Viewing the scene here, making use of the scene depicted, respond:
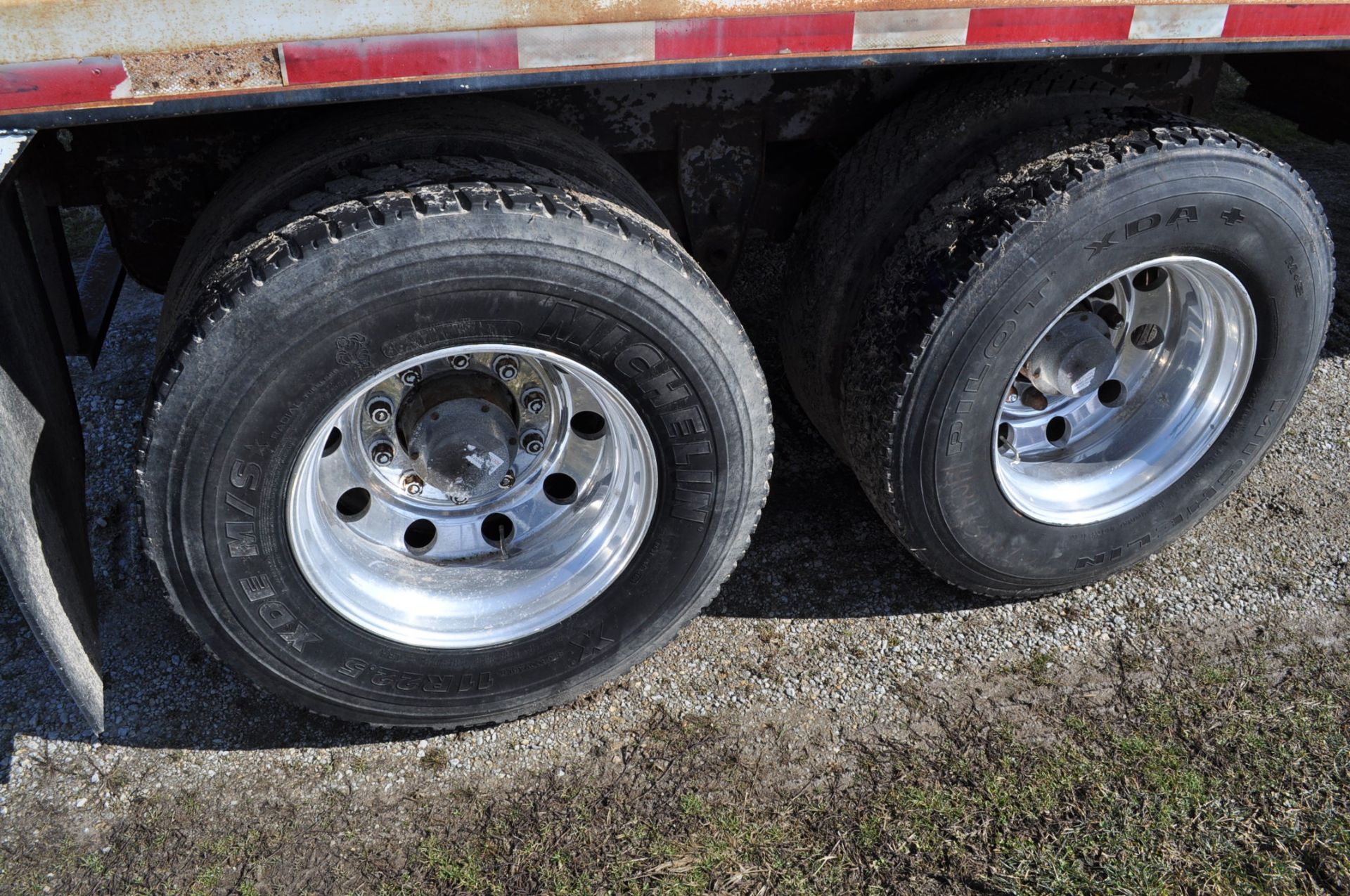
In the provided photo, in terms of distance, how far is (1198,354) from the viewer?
10.3 feet

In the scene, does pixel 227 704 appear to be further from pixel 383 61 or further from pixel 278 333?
pixel 383 61

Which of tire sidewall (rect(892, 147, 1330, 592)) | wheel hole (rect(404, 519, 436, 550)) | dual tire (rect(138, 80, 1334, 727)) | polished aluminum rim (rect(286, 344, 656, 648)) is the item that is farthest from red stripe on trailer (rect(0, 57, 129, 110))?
tire sidewall (rect(892, 147, 1330, 592))

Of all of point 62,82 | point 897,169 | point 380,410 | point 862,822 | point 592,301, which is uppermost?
point 62,82

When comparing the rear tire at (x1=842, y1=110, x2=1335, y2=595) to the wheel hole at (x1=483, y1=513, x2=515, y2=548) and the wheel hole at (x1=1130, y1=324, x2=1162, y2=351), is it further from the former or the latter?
the wheel hole at (x1=483, y1=513, x2=515, y2=548)

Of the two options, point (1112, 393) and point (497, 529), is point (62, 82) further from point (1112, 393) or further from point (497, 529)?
point (1112, 393)

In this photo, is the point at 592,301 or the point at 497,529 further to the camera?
the point at 497,529

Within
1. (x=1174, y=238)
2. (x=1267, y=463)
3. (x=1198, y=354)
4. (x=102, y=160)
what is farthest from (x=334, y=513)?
(x=1267, y=463)

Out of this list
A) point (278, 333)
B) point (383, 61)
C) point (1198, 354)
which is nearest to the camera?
point (383, 61)

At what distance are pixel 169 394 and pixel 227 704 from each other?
3.50ft

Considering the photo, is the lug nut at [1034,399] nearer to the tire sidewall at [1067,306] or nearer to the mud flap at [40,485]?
the tire sidewall at [1067,306]

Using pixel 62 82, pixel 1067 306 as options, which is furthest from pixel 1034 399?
pixel 62 82

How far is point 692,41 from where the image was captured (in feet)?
6.88

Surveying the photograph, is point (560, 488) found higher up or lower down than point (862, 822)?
higher up

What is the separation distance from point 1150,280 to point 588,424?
1618 mm
